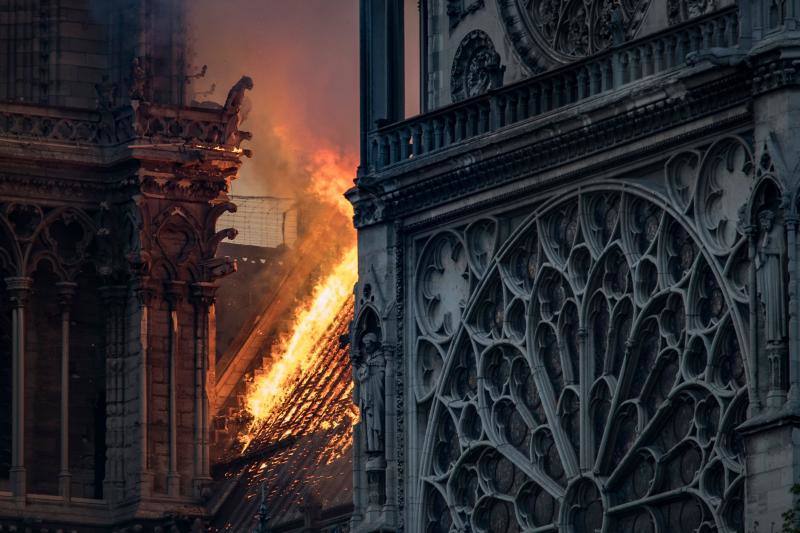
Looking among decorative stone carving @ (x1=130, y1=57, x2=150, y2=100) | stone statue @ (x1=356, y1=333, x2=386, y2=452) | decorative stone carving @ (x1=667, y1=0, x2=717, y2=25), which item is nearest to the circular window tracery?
stone statue @ (x1=356, y1=333, x2=386, y2=452)

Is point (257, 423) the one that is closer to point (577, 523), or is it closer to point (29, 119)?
point (29, 119)

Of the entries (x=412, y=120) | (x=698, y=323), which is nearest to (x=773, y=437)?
(x=698, y=323)

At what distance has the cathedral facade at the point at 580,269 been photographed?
51375mm

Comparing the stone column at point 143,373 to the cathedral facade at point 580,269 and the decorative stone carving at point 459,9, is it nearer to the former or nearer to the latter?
the cathedral facade at point 580,269

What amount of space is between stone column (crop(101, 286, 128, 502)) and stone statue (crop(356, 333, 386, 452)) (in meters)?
15.9

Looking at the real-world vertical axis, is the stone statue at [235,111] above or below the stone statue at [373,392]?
above

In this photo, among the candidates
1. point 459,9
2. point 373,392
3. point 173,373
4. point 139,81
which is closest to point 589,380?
point 373,392

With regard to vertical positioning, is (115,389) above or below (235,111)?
below

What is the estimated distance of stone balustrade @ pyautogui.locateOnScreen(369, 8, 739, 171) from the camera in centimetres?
5312

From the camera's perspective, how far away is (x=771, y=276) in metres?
50.9

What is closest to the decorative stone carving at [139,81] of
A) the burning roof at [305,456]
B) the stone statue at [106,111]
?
the stone statue at [106,111]

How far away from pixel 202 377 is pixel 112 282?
216 centimetres

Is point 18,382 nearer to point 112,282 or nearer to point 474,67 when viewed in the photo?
point 112,282

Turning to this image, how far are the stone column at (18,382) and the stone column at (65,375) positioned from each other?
2.05 feet
